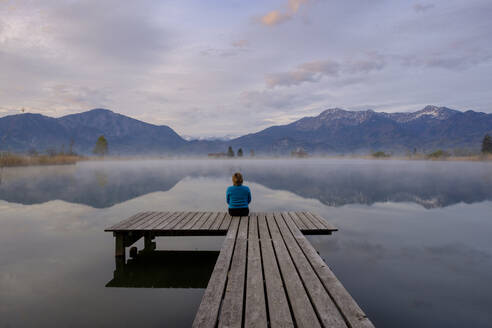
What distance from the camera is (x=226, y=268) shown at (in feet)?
15.7

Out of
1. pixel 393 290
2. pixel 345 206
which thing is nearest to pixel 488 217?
pixel 345 206

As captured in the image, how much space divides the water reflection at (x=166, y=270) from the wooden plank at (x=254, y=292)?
1638 millimetres

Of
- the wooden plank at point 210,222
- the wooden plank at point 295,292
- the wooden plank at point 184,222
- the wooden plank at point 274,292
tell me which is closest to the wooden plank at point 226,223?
the wooden plank at point 210,222

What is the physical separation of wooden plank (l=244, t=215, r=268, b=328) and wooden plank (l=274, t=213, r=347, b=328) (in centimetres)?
66

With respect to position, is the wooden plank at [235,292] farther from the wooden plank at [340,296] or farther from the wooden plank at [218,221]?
the wooden plank at [218,221]

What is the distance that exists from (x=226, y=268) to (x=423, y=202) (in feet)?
57.7

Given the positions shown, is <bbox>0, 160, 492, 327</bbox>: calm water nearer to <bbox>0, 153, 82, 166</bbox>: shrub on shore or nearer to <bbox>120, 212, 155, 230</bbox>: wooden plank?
<bbox>120, 212, 155, 230</bbox>: wooden plank

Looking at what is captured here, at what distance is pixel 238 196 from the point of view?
8820 mm

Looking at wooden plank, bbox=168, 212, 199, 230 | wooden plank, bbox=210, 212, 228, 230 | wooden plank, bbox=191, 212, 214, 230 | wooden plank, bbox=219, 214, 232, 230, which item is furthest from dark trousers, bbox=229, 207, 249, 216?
wooden plank, bbox=168, 212, 199, 230

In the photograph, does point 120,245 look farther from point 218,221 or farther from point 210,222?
point 218,221

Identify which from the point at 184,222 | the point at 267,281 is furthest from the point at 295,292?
the point at 184,222

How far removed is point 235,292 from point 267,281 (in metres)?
0.59

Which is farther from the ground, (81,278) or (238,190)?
(238,190)

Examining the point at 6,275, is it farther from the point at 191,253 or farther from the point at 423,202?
the point at 423,202
